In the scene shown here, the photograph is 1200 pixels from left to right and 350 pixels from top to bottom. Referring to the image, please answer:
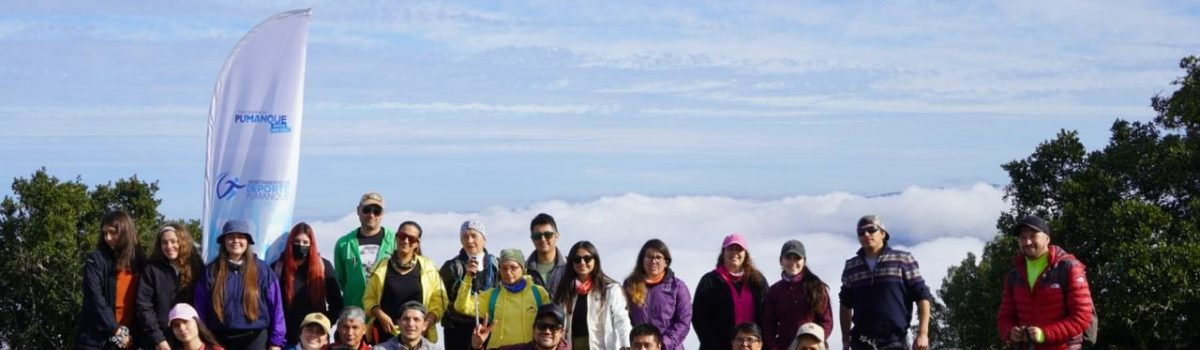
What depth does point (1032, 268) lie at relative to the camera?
9789mm

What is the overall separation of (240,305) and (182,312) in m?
0.47

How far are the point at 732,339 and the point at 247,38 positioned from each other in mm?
5923

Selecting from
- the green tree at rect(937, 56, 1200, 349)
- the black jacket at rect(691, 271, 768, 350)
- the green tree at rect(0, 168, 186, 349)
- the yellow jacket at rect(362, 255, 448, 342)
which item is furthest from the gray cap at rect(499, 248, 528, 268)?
the green tree at rect(0, 168, 186, 349)

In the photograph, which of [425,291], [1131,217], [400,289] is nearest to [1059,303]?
[425,291]

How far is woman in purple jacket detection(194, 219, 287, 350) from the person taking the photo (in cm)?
995

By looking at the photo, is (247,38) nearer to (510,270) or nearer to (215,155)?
(215,155)

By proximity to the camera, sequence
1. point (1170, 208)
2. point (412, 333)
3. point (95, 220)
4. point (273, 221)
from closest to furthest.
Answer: point (412, 333)
point (273, 221)
point (1170, 208)
point (95, 220)

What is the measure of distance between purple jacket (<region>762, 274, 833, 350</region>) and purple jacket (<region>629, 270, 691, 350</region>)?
1.99 ft

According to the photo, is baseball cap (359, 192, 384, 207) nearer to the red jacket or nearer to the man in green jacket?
the man in green jacket

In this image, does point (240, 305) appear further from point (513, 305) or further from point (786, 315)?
point (786, 315)

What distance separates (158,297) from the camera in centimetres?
998

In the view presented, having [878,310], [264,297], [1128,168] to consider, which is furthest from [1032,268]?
[1128,168]

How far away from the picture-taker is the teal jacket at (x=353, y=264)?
10.9 m

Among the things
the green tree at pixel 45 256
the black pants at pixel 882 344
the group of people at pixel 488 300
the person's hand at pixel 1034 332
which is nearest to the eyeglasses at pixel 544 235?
the group of people at pixel 488 300
